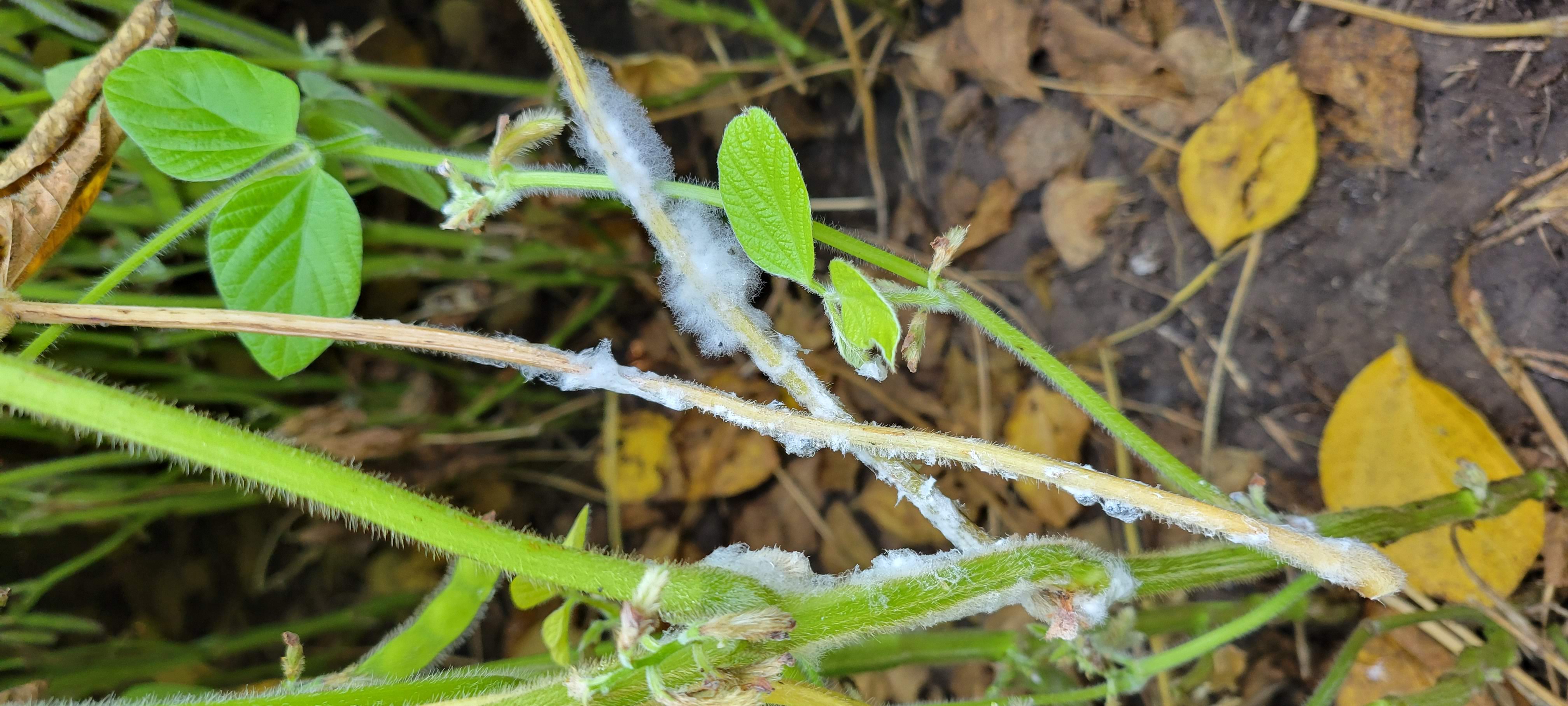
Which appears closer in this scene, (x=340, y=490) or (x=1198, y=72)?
(x=340, y=490)

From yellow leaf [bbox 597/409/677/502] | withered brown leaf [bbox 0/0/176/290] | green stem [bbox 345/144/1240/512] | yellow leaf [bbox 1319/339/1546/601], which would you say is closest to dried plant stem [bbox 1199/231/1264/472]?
yellow leaf [bbox 1319/339/1546/601]

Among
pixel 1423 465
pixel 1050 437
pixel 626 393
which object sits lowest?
pixel 1423 465

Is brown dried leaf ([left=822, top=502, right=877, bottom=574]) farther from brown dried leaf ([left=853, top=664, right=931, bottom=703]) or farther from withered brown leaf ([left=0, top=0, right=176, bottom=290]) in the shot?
withered brown leaf ([left=0, top=0, right=176, bottom=290])

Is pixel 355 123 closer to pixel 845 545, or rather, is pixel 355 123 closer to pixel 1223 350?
pixel 845 545

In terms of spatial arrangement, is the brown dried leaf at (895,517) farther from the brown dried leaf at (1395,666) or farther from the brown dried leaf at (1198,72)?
the brown dried leaf at (1198,72)

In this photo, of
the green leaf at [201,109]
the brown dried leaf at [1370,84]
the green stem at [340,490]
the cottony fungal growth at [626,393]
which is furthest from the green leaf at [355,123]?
the brown dried leaf at [1370,84]

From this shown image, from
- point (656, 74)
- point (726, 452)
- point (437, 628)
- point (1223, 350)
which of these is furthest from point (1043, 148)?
point (437, 628)

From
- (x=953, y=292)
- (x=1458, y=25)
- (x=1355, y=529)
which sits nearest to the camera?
(x=953, y=292)
